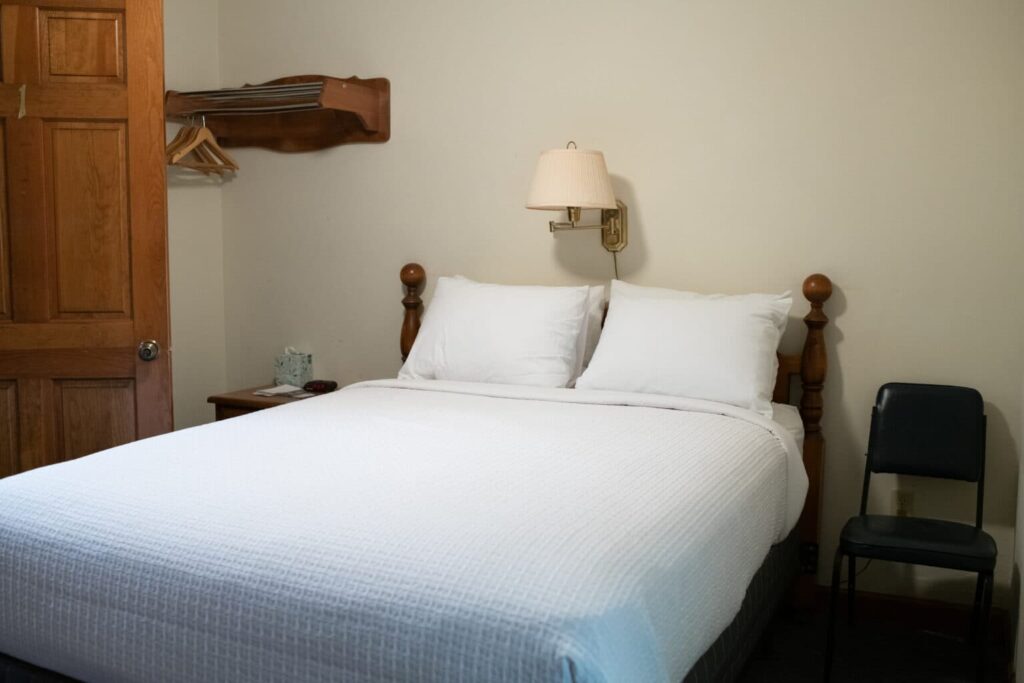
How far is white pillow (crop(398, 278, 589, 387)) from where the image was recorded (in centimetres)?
311

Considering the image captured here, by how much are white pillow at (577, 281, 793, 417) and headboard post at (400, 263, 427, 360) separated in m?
0.91

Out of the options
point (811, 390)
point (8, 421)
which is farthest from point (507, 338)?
point (8, 421)

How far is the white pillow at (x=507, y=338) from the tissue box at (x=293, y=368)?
0.76 m

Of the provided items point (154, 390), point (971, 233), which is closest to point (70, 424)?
point (154, 390)

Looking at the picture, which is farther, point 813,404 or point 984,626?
point 813,404

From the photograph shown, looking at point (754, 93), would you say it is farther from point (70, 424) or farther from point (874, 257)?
point (70, 424)

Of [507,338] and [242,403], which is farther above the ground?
[507,338]

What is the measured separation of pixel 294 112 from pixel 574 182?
1398 mm

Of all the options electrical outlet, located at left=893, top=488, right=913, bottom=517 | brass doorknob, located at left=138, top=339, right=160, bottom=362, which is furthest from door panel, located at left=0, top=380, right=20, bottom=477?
electrical outlet, located at left=893, top=488, right=913, bottom=517

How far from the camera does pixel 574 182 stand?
310 cm

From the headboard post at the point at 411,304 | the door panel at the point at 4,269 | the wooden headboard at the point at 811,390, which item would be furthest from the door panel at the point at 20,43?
the wooden headboard at the point at 811,390

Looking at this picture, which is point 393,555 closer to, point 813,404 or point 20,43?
point 813,404

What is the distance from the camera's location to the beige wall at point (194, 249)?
12.8ft

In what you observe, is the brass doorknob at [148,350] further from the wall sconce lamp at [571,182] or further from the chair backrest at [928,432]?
the chair backrest at [928,432]
